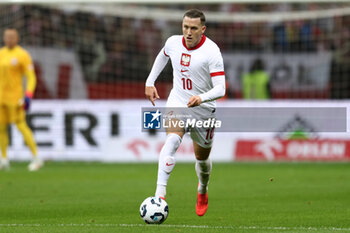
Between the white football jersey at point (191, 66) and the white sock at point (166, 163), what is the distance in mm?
527

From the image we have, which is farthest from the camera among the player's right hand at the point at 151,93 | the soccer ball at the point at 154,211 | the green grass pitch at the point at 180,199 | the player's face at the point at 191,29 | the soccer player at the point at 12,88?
the soccer player at the point at 12,88

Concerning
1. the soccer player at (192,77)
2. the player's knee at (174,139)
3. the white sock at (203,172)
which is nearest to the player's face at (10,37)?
the soccer player at (192,77)

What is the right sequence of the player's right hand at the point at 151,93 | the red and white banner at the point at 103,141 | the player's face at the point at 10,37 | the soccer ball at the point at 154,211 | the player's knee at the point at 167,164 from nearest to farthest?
the soccer ball at the point at 154,211 < the player's knee at the point at 167,164 < the player's right hand at the point at 151,93 < the player's face at the point at 10,37 < the red and white banner at the point at 103,141

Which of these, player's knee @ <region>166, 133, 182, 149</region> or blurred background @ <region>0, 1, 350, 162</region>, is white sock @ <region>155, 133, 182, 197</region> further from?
blurred background @ <region>0, 1, 350, 162</region>

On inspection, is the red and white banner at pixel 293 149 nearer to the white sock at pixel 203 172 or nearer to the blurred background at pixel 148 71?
the blurred background at pixel 148 71

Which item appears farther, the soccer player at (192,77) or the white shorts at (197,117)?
the white shorts at (197,117)

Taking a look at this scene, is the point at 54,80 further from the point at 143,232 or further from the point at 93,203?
the point at 143,232

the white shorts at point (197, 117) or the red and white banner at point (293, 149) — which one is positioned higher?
the white shorts at point (197, 117)

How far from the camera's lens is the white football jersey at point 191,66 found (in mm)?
7961

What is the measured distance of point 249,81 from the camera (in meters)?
20.2

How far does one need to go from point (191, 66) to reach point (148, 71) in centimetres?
1334

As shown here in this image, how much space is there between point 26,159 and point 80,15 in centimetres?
486

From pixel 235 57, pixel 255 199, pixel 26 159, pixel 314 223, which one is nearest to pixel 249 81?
pixel 235 57

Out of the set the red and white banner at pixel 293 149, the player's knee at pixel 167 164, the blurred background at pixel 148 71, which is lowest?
the red and white banner at pixel 293 149
